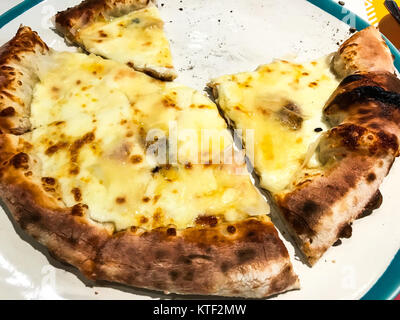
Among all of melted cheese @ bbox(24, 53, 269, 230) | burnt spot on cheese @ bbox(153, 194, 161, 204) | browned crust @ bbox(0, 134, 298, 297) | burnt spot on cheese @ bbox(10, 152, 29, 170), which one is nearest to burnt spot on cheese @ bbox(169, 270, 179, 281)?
browned crust @ bbox(0, 134, 298, 297)

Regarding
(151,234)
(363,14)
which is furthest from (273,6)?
(151,234)

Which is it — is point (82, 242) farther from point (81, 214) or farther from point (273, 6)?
point (273, 6)

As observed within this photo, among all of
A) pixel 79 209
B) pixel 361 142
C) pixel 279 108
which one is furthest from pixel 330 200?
pixel 79 209

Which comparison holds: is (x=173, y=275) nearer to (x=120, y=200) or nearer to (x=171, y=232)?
(x=171, y=232)

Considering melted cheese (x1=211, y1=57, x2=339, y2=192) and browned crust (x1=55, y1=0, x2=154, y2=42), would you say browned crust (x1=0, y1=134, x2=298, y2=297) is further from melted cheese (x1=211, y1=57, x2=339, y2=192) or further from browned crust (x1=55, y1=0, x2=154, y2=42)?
browned crust (x1=55, y1=0, x2=154, y2=42)

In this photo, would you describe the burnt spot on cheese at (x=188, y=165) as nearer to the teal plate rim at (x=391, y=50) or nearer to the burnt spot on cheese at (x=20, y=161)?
the burnt spot on cheese at (x=20, y=161)

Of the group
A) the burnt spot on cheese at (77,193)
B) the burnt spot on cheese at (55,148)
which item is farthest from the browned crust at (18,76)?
the burnt spot on cheese at (77,193)
